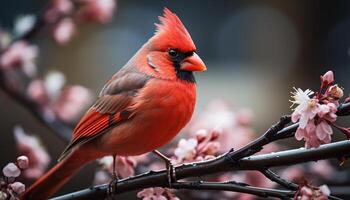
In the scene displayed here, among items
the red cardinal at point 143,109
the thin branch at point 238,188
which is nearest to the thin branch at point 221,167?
the thin branch at point 238,188

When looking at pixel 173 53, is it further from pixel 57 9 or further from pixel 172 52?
pixel 57 9

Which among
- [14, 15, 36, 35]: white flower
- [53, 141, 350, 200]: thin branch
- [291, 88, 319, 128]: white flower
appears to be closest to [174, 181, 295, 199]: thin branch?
[53, 141, 350, 200]: thin branch

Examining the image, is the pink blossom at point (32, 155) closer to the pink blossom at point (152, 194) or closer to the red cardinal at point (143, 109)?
the red cardinal at point (143, 109)

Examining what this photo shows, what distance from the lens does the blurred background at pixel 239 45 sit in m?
3.90

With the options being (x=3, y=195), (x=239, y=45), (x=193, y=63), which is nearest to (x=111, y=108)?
(x=193, y=63)

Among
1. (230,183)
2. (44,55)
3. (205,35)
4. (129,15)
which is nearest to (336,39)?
(205,35)

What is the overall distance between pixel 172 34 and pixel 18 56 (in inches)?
34.5

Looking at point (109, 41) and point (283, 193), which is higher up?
point (109, 41)

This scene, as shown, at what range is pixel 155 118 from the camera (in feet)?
4.58

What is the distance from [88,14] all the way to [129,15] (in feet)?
7.43

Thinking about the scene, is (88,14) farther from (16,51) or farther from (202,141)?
(202,141)

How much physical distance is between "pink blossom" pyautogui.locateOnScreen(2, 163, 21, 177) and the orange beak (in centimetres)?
49

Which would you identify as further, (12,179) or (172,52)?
(172,52)

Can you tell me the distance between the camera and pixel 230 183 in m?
1.10
